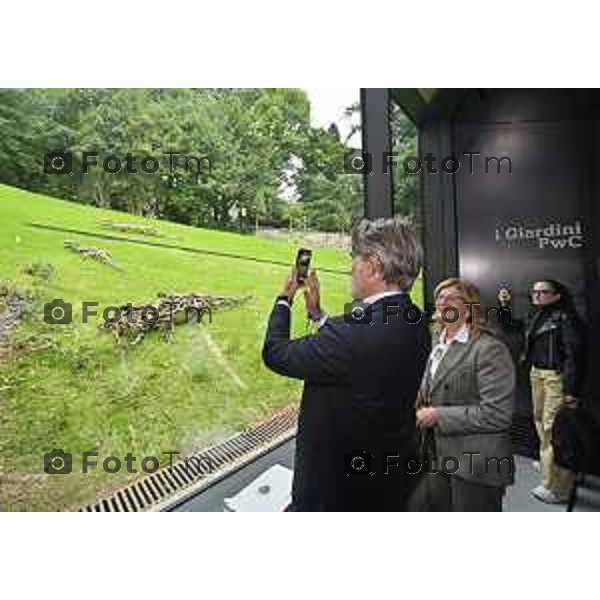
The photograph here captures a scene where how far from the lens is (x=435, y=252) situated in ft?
8.16

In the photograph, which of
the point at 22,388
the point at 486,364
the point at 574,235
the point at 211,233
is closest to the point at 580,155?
the point at 574,235

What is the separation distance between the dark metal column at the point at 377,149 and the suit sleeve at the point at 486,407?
0.63 metres

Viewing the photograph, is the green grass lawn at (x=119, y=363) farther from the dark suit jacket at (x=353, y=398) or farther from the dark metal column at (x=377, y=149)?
the dark metal column at (x=377, y=149)

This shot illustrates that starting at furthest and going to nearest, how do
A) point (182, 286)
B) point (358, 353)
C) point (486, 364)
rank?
point (182, 286), point (486, 364), point (358, 353)

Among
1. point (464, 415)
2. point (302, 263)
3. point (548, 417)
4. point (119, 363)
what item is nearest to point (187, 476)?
point (119, 363)

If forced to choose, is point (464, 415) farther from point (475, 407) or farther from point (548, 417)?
point (548, 417)

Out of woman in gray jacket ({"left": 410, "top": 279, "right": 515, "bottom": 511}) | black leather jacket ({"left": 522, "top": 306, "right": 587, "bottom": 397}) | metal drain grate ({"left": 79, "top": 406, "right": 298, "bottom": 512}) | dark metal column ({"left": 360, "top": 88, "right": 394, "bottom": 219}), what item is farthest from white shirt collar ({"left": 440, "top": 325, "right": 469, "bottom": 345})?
metal drain grate ({"left": 79, "top": 406, "right": 298, "bottom": 512})

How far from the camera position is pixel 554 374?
2.47 meters

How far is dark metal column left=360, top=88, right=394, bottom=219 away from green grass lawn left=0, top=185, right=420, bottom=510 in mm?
247

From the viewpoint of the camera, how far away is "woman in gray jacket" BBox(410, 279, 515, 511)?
239 centimetres

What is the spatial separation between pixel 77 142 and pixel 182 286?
639 millimetres

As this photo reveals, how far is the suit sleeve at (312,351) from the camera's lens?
2.23 m

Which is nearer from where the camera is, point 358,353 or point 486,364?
point 358,353

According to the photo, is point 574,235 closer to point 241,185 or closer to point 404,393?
point 404,393
